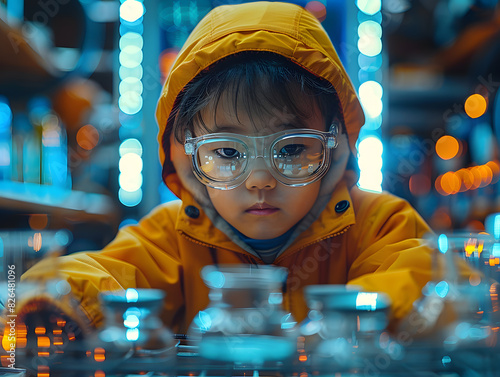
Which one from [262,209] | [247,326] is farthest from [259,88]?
[247,326]

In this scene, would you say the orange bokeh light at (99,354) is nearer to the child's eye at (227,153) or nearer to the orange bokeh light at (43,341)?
the orange bokeh light at (43,341)

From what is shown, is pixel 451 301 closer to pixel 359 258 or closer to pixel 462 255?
pixel 462 255

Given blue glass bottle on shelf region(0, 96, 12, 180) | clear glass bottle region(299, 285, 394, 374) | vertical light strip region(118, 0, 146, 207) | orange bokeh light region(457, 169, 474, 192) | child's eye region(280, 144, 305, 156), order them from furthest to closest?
orange bokeh light region(457, 169, 474, 192), vertical light strip region(118, 0, 146, 207), blue glass bottle on shelf region(0, 96, 12, 180), child's eye region(280, 144, 305, 156), clear glass bottle region(299, 285, 394, 374)

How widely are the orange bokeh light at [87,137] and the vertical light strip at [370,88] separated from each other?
981 millimetres

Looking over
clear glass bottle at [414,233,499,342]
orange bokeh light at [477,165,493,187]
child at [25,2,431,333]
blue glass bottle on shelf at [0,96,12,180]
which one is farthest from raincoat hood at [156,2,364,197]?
orange bokeh light at [477,165,493,187]

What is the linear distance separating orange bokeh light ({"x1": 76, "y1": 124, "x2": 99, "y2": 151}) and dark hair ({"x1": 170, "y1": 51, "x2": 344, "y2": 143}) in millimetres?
958

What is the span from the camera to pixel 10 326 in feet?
1.38

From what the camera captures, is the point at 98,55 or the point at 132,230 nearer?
the point at 132,230

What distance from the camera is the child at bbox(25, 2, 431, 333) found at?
1.70ft

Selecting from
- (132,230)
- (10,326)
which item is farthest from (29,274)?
(132,230)

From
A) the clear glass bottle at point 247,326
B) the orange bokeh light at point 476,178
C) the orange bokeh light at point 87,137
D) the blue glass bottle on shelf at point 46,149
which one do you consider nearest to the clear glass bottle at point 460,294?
the clear glass bottle at point 247,326

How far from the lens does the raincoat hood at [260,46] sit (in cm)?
54

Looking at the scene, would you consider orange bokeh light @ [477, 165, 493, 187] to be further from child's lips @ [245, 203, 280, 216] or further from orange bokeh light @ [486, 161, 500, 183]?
child's lips @ [245, 203, 280, 216]

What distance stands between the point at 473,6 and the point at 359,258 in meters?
1.06
